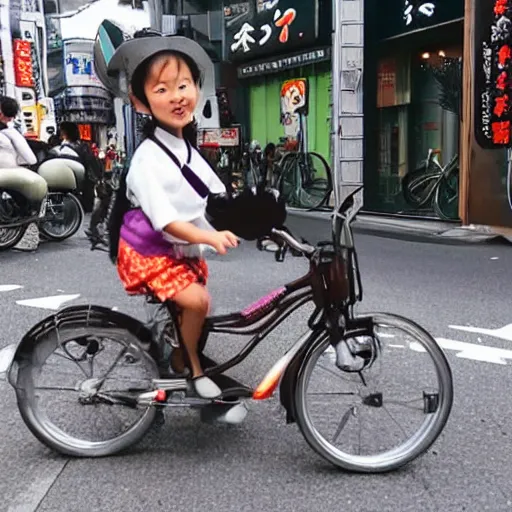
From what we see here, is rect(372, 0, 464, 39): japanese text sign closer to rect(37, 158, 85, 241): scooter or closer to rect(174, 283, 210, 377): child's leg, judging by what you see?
rect(37, 158, 85, 241): scooter

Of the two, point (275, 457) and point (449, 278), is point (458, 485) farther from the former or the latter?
point (449, 278)

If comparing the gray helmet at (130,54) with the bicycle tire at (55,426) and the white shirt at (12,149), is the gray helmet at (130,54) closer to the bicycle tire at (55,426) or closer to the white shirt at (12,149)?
the bicycle tire at (55,426)

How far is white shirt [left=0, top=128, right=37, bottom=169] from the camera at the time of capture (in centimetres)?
846

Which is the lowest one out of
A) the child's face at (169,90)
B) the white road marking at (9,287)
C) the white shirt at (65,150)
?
the white road marking at (9,287)

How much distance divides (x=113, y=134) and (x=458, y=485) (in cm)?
2937

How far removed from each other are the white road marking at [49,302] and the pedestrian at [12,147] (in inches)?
107

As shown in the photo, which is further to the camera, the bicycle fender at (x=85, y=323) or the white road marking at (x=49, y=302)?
the white road marking at (x=49, y=302)

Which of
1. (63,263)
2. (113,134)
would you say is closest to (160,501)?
(63,263)

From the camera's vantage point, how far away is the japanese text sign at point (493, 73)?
30.9 feet

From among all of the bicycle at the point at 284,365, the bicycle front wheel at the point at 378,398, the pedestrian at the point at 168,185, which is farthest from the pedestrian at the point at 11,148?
the bicycle front wheel at the point at 378,398

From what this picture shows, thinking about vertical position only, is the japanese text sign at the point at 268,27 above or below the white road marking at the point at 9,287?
above

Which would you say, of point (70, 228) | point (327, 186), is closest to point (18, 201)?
point (70, 228)

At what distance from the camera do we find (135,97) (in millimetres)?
3150

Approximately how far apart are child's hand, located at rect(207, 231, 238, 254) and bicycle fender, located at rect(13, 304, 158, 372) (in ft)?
1.93
